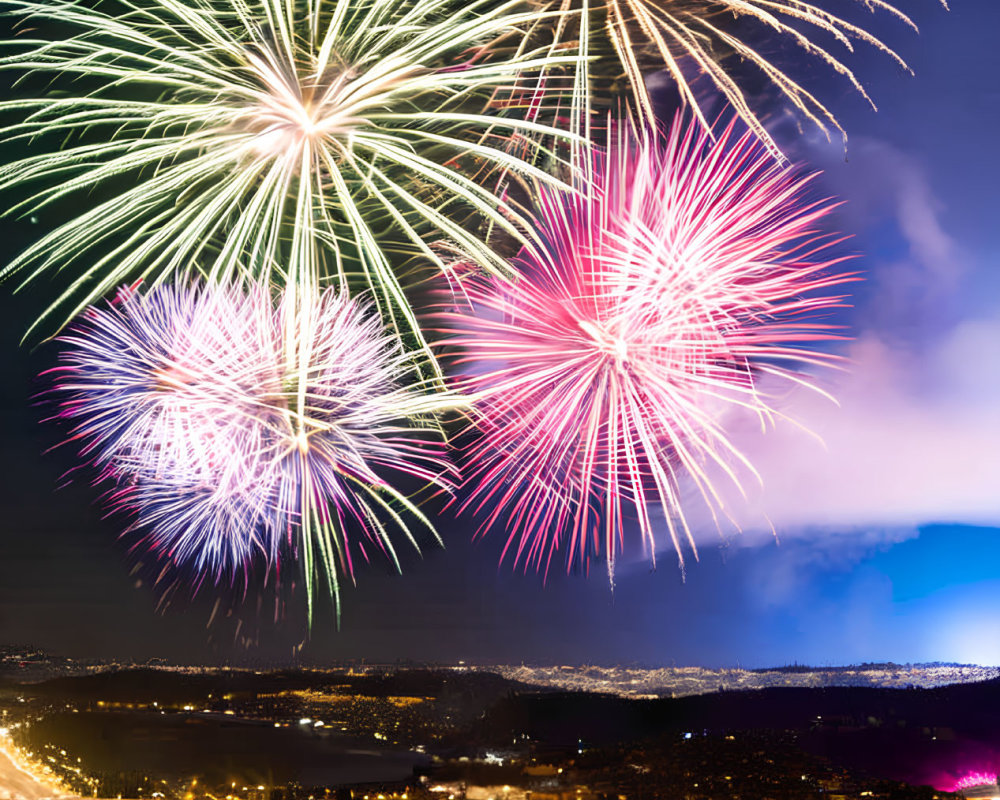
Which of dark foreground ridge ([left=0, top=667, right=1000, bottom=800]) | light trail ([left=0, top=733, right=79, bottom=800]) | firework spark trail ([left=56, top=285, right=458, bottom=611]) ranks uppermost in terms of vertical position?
firework spark trail ([left=56, top=285, right=458, bottom=611])

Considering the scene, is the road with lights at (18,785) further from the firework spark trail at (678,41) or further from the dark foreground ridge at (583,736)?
the firework spark trail at (678,41)

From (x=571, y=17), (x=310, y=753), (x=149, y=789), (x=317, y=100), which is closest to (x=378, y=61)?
(x=317, y=100)

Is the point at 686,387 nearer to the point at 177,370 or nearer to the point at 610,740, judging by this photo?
the point at 177,370

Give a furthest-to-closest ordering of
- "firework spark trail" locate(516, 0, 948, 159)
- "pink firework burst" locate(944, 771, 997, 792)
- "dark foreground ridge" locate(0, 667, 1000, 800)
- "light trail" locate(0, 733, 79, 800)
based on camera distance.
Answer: "light trail" locate(0, 733, 79, 800) < "dark foreground ridge" locate(0, 667, 1000, 800) < "pink firework burst" locate(944, 771, 997, 792) < "firework spark trail" locate(516, 0, 948, 159)

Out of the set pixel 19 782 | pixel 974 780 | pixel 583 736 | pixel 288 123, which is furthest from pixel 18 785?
pixel 974 780

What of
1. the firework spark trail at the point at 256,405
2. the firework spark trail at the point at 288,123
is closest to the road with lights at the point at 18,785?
the firework spark trail at the point at 256,405

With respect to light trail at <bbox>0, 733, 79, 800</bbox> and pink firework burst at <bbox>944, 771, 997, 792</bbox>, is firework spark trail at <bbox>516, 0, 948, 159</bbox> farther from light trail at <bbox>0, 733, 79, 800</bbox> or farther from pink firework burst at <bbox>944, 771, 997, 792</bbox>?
light trail at <bbox>0, 733, 79, 800</bbox>

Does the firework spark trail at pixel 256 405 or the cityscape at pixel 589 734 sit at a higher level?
the firework spark trail at pixel 256 405

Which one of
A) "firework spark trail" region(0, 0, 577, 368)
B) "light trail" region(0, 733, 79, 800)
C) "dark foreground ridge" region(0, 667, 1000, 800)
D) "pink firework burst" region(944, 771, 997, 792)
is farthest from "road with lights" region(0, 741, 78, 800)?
"pink firework burst" region(944, 771, 997, 792)
